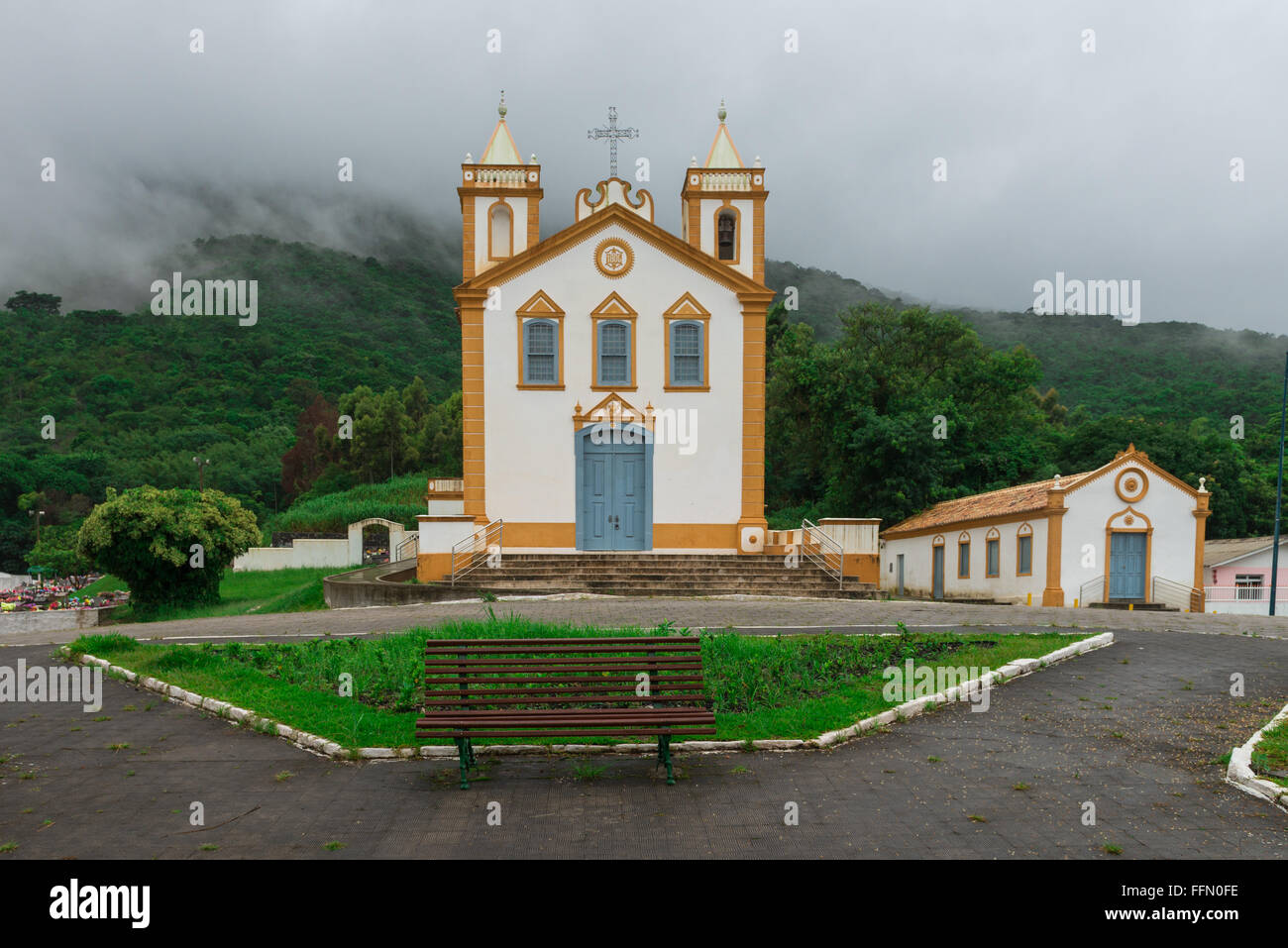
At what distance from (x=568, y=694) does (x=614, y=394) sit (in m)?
16.1

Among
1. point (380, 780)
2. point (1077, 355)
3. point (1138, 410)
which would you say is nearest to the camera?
point (380, 780)

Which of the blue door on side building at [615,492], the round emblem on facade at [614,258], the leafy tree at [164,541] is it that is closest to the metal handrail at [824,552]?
the blue door on side building at [615,492]

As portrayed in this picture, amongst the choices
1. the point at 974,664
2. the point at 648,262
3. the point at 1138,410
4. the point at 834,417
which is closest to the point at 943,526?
the point at 834,417

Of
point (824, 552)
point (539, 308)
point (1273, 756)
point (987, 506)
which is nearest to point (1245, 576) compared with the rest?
point (987, 506)

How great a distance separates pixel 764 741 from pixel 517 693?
6.37 feet

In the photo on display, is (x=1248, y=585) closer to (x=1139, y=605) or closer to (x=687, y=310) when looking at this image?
(x=1139, y=605)

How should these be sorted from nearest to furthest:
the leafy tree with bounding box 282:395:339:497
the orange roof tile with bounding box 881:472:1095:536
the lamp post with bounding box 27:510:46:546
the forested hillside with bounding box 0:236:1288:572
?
the orange roof tile with bounding box 881:472:1095:536 < the forested hillside with bounding box 0:236:1288:572 < the leafy tree with bounding box 282:395:339:497 < the lamp post with bounding box 27:510:46:546

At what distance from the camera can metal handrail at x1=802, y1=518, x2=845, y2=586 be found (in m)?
21.0

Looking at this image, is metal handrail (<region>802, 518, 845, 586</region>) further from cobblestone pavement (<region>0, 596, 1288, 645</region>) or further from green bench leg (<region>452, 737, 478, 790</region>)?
green bench leg (<region>452, 737, 478, 790</region>)

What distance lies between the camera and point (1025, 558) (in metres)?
23.7

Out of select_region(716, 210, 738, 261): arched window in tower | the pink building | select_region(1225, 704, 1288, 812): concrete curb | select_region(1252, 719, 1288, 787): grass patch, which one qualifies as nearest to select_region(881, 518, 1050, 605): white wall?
the pink building

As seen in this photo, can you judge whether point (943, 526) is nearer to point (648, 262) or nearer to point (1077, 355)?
point (648, 262)

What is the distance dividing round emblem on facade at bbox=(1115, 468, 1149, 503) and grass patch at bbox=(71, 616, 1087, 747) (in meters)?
13.4

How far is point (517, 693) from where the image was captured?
21.6ft
